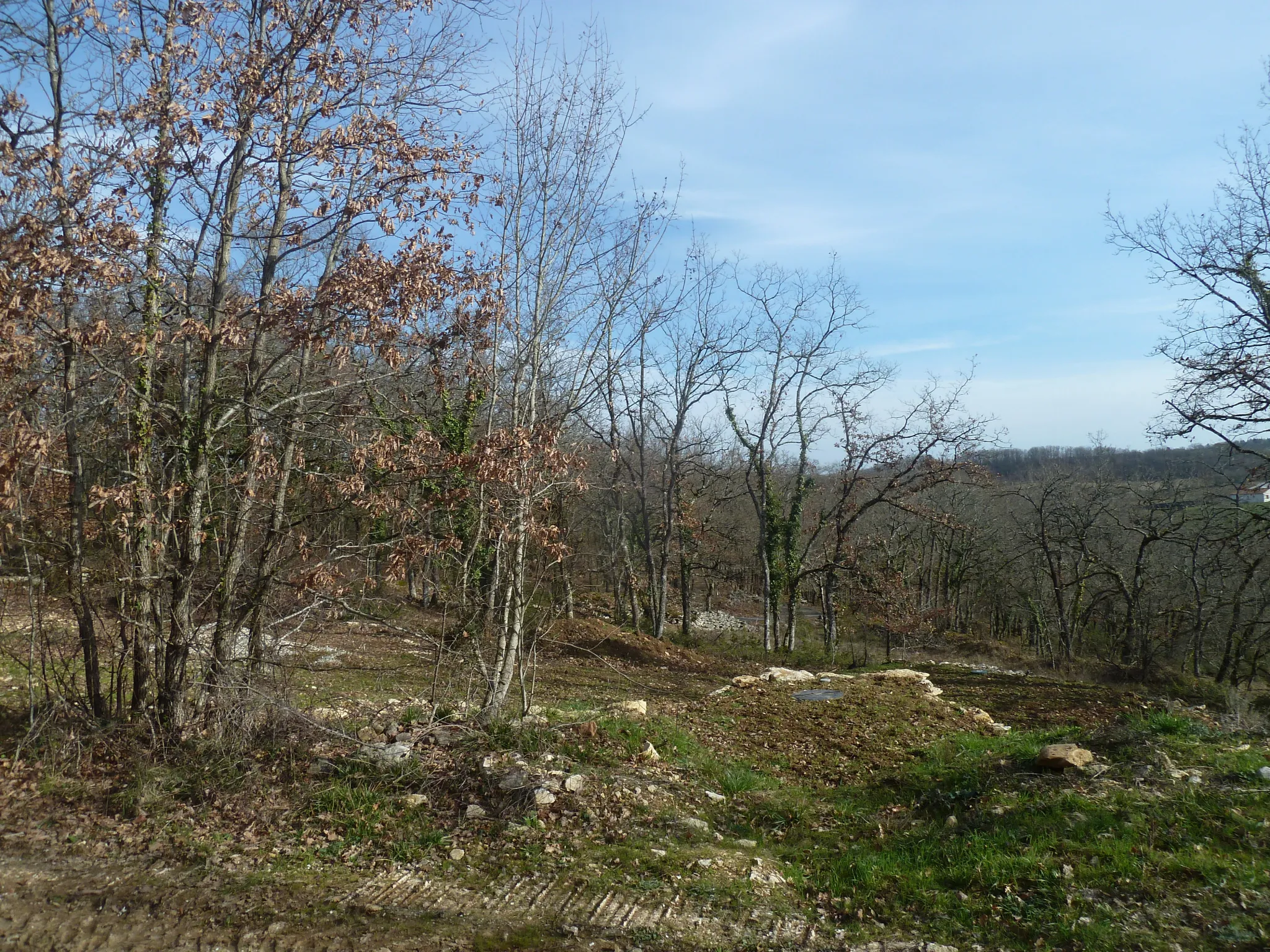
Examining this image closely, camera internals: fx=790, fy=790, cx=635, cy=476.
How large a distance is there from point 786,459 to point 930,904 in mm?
30432

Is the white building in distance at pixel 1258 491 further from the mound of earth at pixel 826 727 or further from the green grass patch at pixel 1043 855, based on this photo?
the green grass patch at pixel 1043 855

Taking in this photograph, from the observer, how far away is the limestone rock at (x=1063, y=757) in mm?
5922

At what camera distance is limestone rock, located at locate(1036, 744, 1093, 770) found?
592cm

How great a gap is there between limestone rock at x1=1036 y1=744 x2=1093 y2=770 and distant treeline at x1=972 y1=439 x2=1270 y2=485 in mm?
10877

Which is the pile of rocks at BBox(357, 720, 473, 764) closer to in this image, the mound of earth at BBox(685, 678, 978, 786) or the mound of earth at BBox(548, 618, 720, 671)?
the mound of earth at BBox(685, 678, 978, 786)

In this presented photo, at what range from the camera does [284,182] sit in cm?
639

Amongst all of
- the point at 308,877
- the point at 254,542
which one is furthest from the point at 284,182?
the point at 308,877

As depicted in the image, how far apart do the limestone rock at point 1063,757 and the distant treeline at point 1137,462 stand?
35.7 ft

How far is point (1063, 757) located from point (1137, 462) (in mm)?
45716

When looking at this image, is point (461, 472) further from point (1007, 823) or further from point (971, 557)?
point (971, 557)

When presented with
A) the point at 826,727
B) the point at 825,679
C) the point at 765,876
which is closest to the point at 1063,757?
the point at 765,876

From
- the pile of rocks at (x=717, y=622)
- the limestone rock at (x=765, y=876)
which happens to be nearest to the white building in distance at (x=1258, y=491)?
the limestone rock at (x=765, y=876)

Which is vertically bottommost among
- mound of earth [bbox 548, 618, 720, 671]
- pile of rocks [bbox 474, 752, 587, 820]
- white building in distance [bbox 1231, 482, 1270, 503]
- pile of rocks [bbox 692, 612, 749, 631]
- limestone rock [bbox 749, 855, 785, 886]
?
pile of rocks [bbox 692, 612, 749, 631]

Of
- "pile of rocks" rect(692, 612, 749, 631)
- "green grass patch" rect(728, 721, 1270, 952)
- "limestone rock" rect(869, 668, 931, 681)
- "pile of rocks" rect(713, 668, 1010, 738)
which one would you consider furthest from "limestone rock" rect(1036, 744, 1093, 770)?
"pile of rocks" rect(692, 612, 749, 631)
